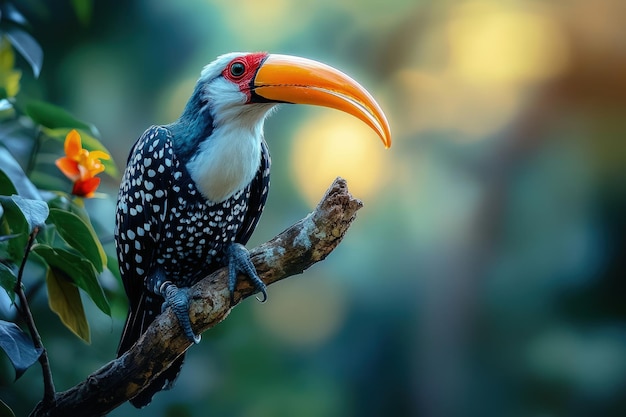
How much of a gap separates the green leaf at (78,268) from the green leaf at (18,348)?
15cm

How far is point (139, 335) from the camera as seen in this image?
1.43 m

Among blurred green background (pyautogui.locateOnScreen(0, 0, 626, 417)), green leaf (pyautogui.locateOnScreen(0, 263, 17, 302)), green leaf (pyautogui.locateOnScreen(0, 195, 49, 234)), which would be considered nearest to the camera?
green leaf (pyautogui.locateOnScreen(0, 195, 49, 234))

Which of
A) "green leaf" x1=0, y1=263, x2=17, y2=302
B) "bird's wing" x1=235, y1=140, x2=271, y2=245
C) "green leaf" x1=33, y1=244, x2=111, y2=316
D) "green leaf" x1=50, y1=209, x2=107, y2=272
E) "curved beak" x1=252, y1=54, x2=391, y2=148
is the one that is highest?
"curved beak" x1=252, y1=54, x2=391, y2=148

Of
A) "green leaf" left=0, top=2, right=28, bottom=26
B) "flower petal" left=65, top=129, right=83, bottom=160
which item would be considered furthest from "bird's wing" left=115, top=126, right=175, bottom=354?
"green leaf" left=0, top=2, right=28, bottom=26

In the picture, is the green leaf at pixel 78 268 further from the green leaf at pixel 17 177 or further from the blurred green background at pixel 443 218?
the blurred green background at pixel 443 218

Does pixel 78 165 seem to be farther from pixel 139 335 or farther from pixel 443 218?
pixel 443 218

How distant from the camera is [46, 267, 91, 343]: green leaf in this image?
49.8 inches

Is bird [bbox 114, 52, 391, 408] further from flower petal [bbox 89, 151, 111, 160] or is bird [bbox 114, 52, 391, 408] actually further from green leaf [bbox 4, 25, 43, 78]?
green leaf [bbox 4, 25, 43, 78]

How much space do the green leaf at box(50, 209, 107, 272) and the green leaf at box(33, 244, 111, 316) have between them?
0.02 m

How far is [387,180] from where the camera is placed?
7.75 ft

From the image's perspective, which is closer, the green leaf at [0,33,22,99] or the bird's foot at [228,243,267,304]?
the bird's foot at [228,243,267,304]

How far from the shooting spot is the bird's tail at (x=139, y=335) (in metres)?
1.38

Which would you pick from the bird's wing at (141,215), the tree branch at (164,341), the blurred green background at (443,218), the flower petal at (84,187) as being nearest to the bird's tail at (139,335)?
the bird's wing at (141,215)

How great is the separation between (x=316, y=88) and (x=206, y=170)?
253 mm
